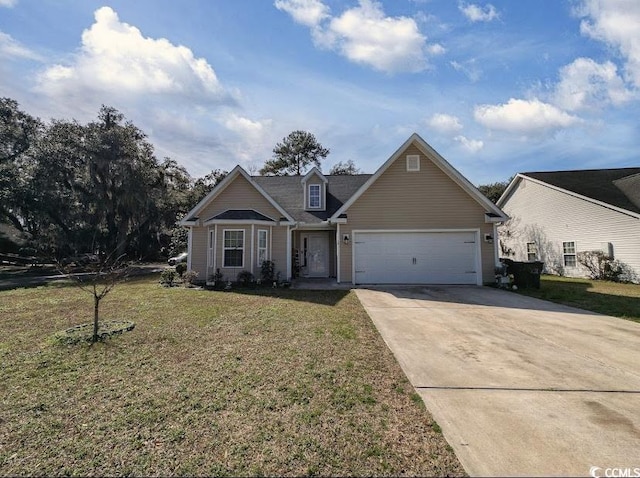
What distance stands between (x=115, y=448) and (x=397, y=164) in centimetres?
1323

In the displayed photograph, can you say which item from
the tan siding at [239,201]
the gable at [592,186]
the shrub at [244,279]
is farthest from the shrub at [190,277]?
the gable at [592,186]

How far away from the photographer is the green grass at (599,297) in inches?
343

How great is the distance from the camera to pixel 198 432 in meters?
3.11

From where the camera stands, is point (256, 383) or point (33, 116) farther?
point (33, 116)

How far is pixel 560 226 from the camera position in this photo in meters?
18.8

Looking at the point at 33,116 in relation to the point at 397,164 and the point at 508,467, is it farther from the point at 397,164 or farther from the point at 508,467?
the point at 508,467

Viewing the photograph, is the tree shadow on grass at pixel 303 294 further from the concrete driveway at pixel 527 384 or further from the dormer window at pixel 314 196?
the dormer window at pixel 314 196

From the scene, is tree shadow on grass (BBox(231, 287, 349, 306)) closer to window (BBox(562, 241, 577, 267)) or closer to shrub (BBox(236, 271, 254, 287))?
shrub (BBox(236, 271, 254, 287))

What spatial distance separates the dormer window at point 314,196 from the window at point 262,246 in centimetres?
325

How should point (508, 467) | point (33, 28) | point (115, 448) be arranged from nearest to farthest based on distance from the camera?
1. point (508, 467)
2. point (115, 448)
3. point (33, 28)

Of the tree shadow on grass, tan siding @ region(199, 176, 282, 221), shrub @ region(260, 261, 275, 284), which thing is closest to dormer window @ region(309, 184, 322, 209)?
tan siding @ region(199, 176, 282, 221)

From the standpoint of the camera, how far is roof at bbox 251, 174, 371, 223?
1603 cm

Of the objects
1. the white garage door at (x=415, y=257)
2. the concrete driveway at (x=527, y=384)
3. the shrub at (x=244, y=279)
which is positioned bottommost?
the concrete driveway at (x=527, y=384)

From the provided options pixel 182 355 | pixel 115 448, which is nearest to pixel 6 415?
pixel 115 448
